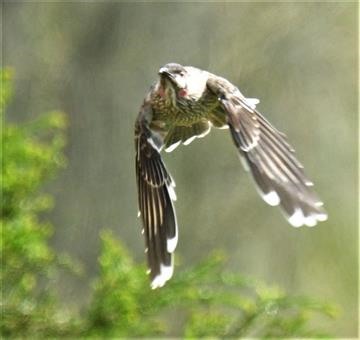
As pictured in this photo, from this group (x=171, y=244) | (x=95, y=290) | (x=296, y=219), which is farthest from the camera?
(x=95, y=290)

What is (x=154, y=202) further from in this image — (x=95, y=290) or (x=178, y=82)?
(x=95, y=290)

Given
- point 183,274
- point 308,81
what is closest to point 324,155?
point 308,81

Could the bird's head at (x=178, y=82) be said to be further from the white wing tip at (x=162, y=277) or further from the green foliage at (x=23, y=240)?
the green foliage at (x=23, y=240)

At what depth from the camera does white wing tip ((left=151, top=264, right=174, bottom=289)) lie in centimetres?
166

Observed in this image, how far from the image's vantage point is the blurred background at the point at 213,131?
590 cm

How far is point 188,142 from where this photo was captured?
5.65ft

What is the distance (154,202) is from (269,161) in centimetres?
28

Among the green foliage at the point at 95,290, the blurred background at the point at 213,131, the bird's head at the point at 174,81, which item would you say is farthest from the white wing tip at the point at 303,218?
the blurred background at the point at 213,131

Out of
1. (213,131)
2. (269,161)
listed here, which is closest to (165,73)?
(269,161)

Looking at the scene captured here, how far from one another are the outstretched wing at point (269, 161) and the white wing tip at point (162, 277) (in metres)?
0.26

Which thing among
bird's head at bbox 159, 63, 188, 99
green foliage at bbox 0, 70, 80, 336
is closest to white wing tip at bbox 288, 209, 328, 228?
bird's head at bbox 159, 63, 188, 99

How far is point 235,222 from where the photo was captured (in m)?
6.40

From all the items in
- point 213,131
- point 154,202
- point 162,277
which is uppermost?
point 213,131

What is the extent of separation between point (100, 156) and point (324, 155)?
145cm
